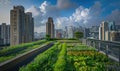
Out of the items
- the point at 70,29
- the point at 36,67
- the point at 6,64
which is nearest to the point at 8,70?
the point at 6,64

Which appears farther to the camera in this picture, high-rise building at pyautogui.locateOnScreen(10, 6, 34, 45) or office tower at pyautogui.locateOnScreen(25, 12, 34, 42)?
office tower at pyautogui.locateOnScreen(25, 12, 34, 42)

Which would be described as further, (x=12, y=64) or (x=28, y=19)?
(x=28, y=19)

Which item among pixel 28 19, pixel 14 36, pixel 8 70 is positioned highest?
pixel 28 19

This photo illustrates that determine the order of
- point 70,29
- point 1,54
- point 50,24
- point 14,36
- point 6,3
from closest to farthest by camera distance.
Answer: point 1,54
point 6,3
point 14,36
point 50,24
point 70,29

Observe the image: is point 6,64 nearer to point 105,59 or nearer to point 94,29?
point 105,59

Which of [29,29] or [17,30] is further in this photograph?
[29,29]

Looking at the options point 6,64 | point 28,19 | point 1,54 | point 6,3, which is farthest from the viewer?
point 28,19

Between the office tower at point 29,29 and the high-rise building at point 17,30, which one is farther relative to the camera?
the office tower at point 29,29

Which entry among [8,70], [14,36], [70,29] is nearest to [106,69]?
[8,70]

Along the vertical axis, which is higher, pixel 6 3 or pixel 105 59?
pixel 6 3
